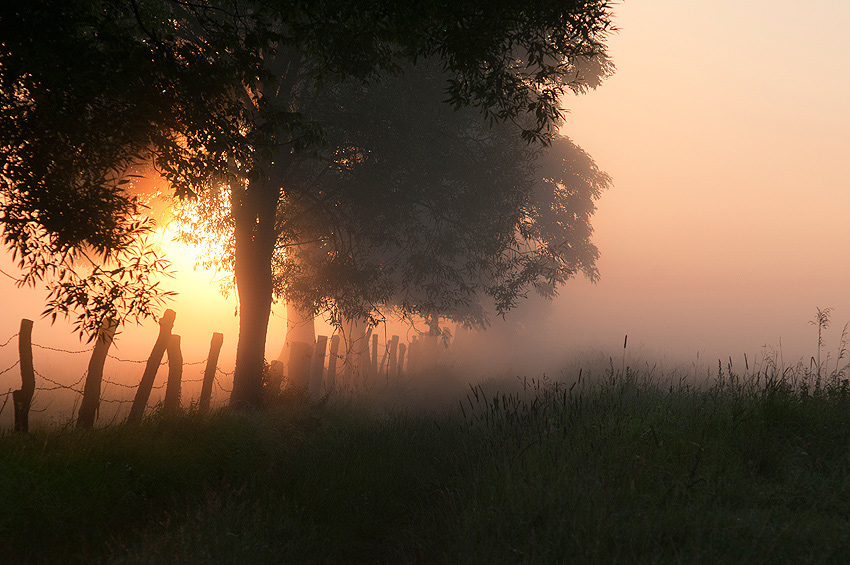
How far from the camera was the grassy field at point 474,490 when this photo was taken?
4164 millimetres

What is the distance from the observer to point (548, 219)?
25422mm

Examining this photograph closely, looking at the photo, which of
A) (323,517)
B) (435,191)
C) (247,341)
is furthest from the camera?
(435,191)

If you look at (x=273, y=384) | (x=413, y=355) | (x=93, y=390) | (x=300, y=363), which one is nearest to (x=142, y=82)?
(x=93, y=390)

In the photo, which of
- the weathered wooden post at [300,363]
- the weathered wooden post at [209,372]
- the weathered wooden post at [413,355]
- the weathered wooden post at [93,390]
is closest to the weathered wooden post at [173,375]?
the weathered wooden post at [209,372]

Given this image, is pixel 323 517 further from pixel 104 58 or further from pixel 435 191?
pixel 435 191

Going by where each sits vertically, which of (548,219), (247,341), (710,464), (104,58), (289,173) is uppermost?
(548,219)

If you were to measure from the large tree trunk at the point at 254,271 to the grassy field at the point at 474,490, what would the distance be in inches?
170

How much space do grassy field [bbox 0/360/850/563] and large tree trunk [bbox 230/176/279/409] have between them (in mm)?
4306

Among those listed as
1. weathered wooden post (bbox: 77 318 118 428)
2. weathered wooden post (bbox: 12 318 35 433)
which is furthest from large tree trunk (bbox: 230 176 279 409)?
weathered wooden post (bbox: 12 318 35 433)

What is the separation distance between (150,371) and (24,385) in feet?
6.38

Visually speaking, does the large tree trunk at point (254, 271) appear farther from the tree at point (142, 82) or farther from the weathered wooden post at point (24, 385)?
the tree at point (142, 82)

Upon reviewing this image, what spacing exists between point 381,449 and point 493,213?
31.2 ft

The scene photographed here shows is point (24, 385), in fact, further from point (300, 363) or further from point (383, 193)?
point (300, 363)

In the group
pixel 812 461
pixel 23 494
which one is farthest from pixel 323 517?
pixel 812 461
